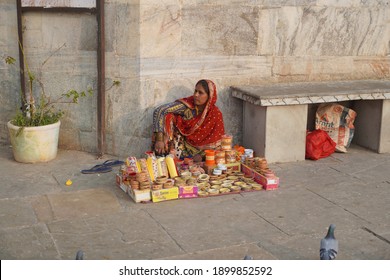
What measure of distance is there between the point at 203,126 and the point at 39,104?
6.80ft

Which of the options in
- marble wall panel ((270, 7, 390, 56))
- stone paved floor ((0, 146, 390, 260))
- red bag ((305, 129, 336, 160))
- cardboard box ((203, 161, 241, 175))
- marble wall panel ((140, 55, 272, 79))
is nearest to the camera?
stone paved floor ((0, 146, 390, 260))

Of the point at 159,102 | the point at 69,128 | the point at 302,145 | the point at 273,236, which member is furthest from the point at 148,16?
the point at 273,236

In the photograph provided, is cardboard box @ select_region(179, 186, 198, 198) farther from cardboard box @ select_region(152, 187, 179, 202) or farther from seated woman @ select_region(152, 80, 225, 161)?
seated woman @ select_region(152, 80, 225, 161)

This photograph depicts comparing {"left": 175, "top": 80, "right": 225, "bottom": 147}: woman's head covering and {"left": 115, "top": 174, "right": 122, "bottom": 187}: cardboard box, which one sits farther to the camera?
{"left": 175, "top": 80, "right": 225, "bottom": 147}: woman's head covering

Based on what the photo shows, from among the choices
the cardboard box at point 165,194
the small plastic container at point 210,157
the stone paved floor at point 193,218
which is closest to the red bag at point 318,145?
the stone paved floor at point 193,218

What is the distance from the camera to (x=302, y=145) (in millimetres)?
7398

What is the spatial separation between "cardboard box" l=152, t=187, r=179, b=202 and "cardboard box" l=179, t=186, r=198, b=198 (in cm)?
5

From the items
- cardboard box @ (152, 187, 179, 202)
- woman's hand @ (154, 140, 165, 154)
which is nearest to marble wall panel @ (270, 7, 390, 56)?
woman's hand @ (154, 140, 165, 154)

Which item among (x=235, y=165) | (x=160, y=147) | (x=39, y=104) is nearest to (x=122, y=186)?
(x=160, y=147)

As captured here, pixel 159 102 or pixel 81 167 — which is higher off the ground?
pixel 159 102

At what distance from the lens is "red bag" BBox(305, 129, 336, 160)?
7418 millimetres

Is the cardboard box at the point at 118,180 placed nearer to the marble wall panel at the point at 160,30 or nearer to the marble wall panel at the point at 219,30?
the marble wall panel at the point at 160,30

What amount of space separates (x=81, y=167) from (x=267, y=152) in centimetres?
216

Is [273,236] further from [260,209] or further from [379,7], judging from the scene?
[379,7]
